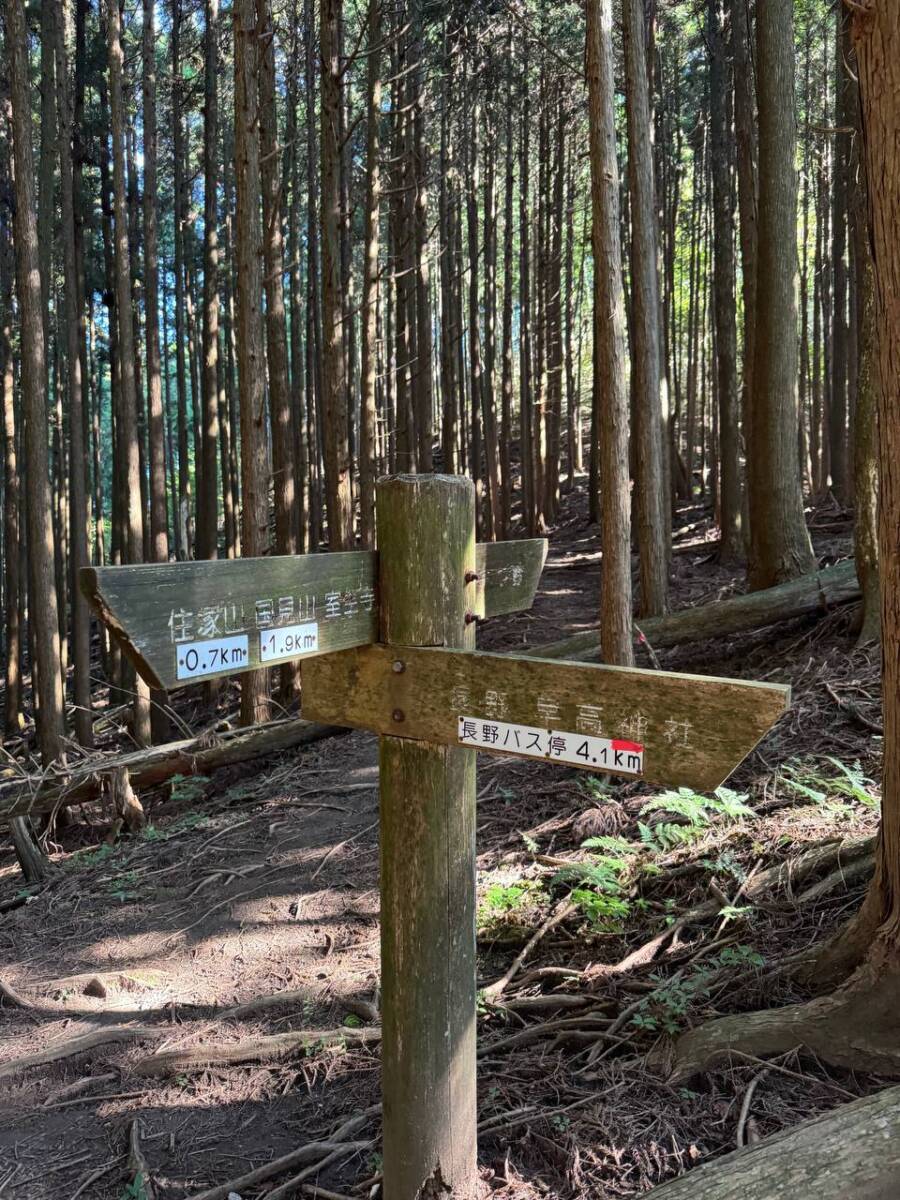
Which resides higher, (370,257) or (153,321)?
(370,257)

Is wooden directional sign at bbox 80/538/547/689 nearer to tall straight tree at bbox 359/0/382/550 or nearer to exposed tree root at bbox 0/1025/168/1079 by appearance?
exposed tree root at bbox 0/1025/168/1079

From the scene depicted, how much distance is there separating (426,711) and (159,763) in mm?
6409

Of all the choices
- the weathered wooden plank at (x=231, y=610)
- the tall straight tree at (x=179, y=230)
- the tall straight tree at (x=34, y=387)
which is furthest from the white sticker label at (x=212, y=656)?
the tall straight tree at (x=179, y=230)

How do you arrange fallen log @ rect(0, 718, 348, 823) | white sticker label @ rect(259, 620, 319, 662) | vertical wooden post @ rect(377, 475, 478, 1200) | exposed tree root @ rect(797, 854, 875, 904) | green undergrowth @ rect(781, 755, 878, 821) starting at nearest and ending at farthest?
white sticker label @ rect(259, 620, 319, 662) → vertical wooden post @ rect(377, 475, 478, 1200) → exposed tree root @ rect(797, 854, 875, 904) → green undergrowth @ rect(781, 755, 878, 821) → fallen log @ rect(0, 718, 348, 823)

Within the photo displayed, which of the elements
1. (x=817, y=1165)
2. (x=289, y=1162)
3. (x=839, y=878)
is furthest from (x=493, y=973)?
(x=817, y=1165)

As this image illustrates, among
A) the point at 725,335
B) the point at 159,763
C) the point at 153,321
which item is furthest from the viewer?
the point at 725,335

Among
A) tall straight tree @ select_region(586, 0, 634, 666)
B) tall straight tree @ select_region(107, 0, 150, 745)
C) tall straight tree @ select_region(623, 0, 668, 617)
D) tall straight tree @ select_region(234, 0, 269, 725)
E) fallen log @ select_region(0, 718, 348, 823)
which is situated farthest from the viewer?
tall straight tree @ select_region(107, 0, 150, 745)

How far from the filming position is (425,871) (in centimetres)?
227

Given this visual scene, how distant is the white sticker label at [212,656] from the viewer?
1.82 m

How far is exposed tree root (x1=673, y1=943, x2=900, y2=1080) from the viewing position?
2.57 meters

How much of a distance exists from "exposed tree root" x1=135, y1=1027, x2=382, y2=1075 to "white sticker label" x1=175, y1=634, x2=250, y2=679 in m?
2.19

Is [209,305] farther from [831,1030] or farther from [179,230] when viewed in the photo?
[831,1030]

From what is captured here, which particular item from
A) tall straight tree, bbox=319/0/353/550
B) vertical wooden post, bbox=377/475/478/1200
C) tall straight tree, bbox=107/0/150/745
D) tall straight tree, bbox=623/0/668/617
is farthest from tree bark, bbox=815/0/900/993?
tall straight tree, bbox=107/0/150/745

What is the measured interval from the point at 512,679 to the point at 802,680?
178 inches
